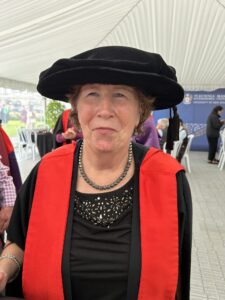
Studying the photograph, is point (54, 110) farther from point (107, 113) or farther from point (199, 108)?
point (107, 113)

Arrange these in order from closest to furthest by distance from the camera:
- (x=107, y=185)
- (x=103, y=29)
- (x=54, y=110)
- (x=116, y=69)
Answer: (x=116, y=69)
(x=107, y=185)
(x=103, y=29)
(x=54, y=110)

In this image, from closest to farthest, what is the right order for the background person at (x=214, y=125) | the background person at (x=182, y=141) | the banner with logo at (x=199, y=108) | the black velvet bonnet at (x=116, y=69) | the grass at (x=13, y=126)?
1. the black velvet bonnet at (x=116, y=69)
2. the background person at (x=182, y=141)
3. the background person at (x=214, y=125)
4. the grass at (x=13, y=126)
5. the banner with logo at (x=199, y=108)

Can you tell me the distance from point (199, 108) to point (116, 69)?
11.4 meters

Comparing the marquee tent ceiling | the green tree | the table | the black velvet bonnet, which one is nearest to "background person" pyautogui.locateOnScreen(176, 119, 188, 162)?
the marquee tent ceiling

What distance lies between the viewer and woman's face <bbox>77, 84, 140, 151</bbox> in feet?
3.53

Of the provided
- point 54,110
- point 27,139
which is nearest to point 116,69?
point 54,110

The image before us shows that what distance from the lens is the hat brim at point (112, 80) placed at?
993 mm

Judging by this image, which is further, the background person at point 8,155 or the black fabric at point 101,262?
the background person at point 8,155

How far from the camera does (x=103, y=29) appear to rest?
551 cm

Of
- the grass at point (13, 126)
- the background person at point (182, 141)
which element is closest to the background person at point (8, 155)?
the background person at point (182, 141)

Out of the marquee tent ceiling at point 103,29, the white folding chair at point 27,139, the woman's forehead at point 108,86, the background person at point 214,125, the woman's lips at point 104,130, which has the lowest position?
the white folding chair at point 27,139

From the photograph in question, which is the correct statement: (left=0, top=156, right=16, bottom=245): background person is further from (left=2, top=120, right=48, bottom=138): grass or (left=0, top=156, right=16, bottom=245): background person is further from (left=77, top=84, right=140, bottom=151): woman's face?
(left=2, top=120, right=48, bottom=138): grass

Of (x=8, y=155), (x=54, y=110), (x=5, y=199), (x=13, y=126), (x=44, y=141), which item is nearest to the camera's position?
(x=5, y=199)

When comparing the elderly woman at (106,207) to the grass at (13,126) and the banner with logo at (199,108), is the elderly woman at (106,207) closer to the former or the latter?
the grass at (13,126)
